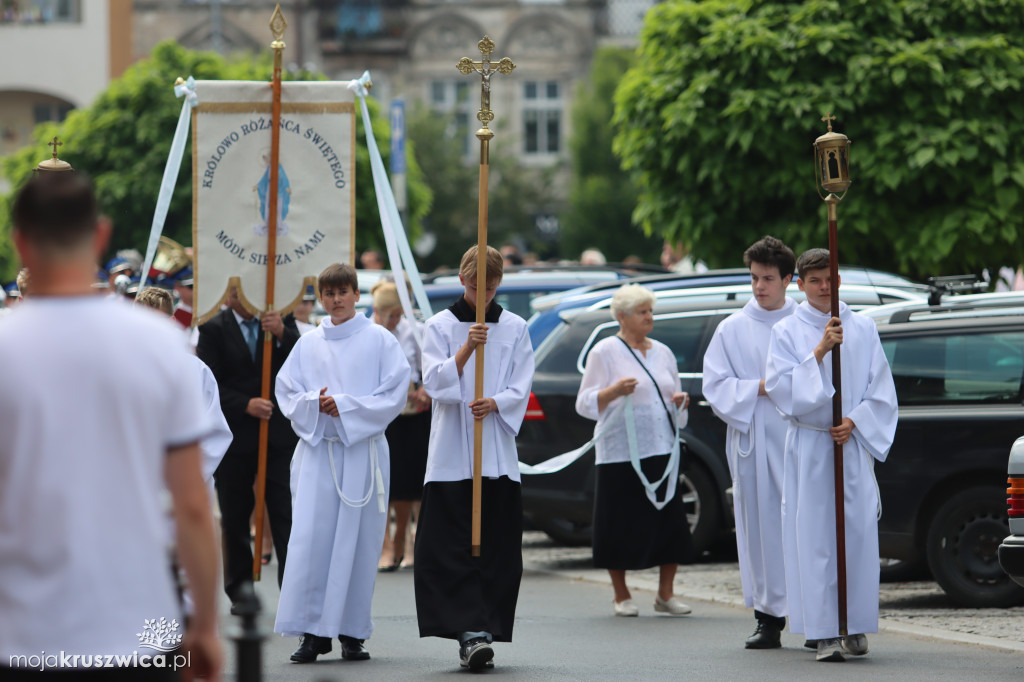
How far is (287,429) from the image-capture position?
30.3ft

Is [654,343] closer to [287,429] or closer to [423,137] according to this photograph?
[287,429]

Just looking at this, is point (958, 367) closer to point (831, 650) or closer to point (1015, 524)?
point (1015, 524)

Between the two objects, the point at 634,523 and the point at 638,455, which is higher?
the point at 638,455

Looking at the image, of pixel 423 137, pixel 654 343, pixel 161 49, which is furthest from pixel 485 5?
pixel 654 343

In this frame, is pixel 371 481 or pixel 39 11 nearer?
pixel 371 481

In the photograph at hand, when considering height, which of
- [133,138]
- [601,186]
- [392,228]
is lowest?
[392,228]

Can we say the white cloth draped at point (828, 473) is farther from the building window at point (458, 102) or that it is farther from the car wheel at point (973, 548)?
the building window at point (458, 102)

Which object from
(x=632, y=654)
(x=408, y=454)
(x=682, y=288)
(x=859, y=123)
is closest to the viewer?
(x=632, y=654)

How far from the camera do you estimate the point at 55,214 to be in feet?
10.6

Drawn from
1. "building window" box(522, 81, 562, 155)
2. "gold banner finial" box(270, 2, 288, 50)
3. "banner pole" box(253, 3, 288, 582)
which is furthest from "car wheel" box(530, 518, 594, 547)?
"building window" box(522, 81, 562, 155)

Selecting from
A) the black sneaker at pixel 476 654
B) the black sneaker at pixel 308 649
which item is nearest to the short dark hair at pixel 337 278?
the black sneaker at pixel 308 649

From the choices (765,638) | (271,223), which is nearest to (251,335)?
(271,223)

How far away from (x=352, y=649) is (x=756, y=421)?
247cm

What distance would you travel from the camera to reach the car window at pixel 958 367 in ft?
30.2
